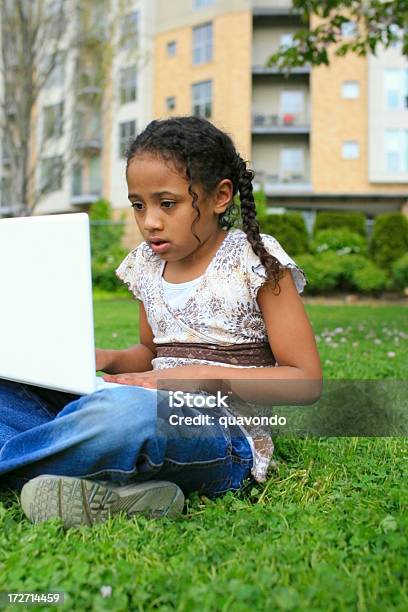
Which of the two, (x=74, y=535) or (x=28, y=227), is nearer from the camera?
(x=74, y=535)

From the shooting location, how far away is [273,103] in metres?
24.0

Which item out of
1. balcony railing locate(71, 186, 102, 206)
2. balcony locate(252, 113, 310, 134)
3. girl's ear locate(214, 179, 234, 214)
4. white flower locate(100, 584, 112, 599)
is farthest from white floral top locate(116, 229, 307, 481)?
balcony railing locate(71, 186, 102, 206)

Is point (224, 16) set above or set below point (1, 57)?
above

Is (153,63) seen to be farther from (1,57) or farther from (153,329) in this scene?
(153,329)

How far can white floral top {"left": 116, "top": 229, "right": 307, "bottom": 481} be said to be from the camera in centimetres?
193

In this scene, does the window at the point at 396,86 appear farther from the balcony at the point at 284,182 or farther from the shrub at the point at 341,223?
the shrub at the point at 341,223

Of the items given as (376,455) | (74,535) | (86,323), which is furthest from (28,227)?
(376,455)

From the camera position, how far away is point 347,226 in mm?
17453

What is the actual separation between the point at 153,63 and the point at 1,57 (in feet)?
41.6

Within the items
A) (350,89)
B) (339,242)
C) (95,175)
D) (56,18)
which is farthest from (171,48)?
A: (56,18)

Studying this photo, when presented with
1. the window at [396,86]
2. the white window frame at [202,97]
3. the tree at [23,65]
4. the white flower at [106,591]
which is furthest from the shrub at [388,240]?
the white flower at [106,591]

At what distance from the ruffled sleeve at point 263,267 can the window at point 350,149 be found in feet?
70.3

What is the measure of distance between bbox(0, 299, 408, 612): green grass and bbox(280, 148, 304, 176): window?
22.3 metres

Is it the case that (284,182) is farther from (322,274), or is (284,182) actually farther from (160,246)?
(160,246)
